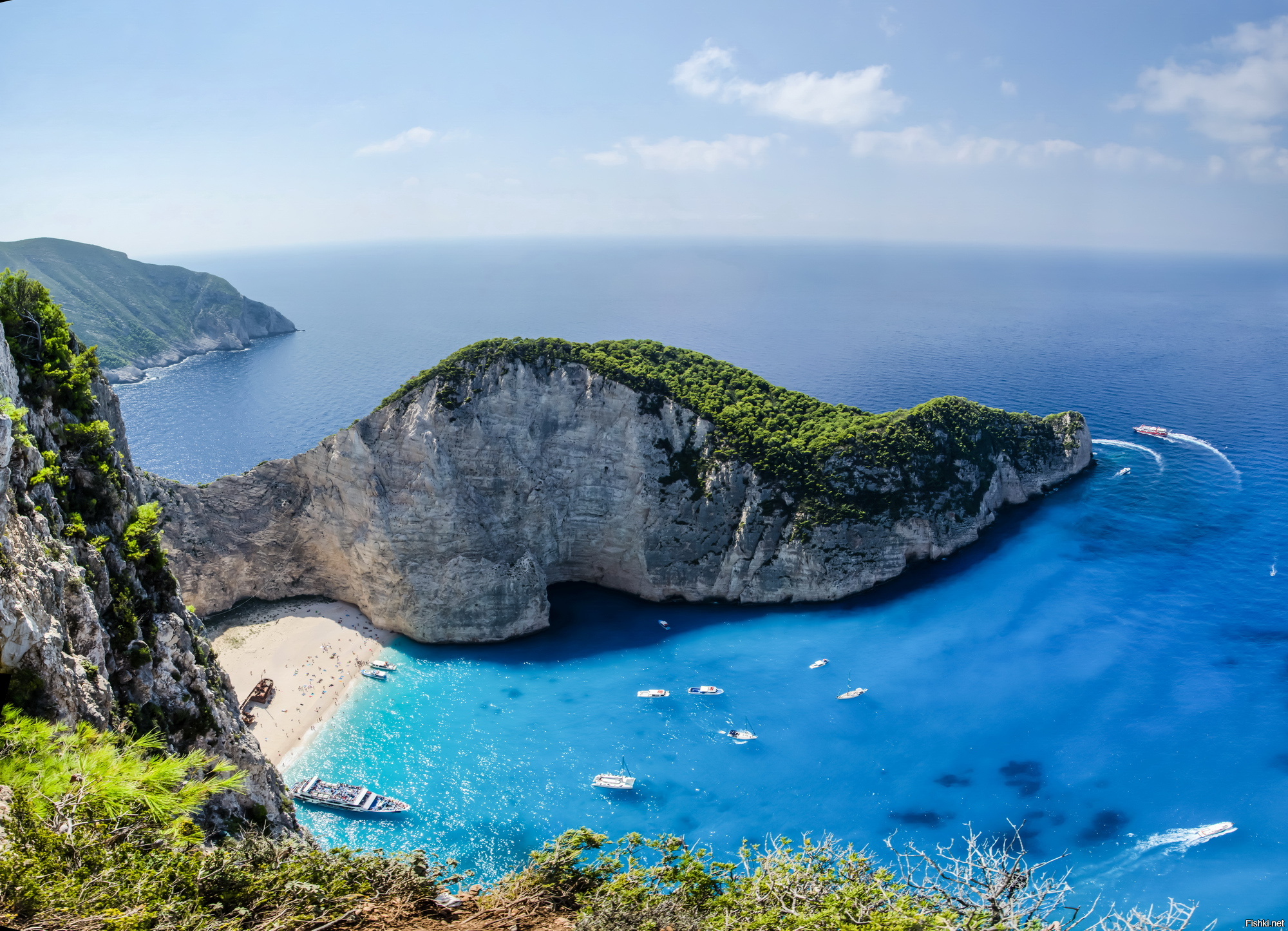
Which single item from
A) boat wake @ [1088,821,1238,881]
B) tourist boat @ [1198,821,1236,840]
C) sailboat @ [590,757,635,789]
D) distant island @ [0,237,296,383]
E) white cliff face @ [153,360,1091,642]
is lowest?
sailboat @ [590,757,635,789]

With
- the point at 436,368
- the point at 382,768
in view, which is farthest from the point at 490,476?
the point at 382,768

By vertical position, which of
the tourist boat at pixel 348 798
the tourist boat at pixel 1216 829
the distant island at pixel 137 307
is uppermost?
the distant island at pixel 137 307

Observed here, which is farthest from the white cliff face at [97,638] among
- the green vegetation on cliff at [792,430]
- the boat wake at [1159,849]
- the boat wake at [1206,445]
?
the boat wake at [1206,445]

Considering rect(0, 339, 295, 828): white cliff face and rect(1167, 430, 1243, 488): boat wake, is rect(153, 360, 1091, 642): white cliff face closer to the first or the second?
rect(0, 339, 295, 828): white cliff face

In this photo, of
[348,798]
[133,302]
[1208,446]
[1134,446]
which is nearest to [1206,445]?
Answer: [1208,446]

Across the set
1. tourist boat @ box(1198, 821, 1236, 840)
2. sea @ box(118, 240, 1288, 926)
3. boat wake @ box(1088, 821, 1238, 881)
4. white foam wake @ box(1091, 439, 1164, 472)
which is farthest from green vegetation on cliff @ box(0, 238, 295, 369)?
white foam wake @ box(1091, 439, 1164, 472)

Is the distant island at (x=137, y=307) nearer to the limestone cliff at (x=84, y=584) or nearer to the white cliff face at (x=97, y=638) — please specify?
the limestone cliff at (x=84, y=584)
